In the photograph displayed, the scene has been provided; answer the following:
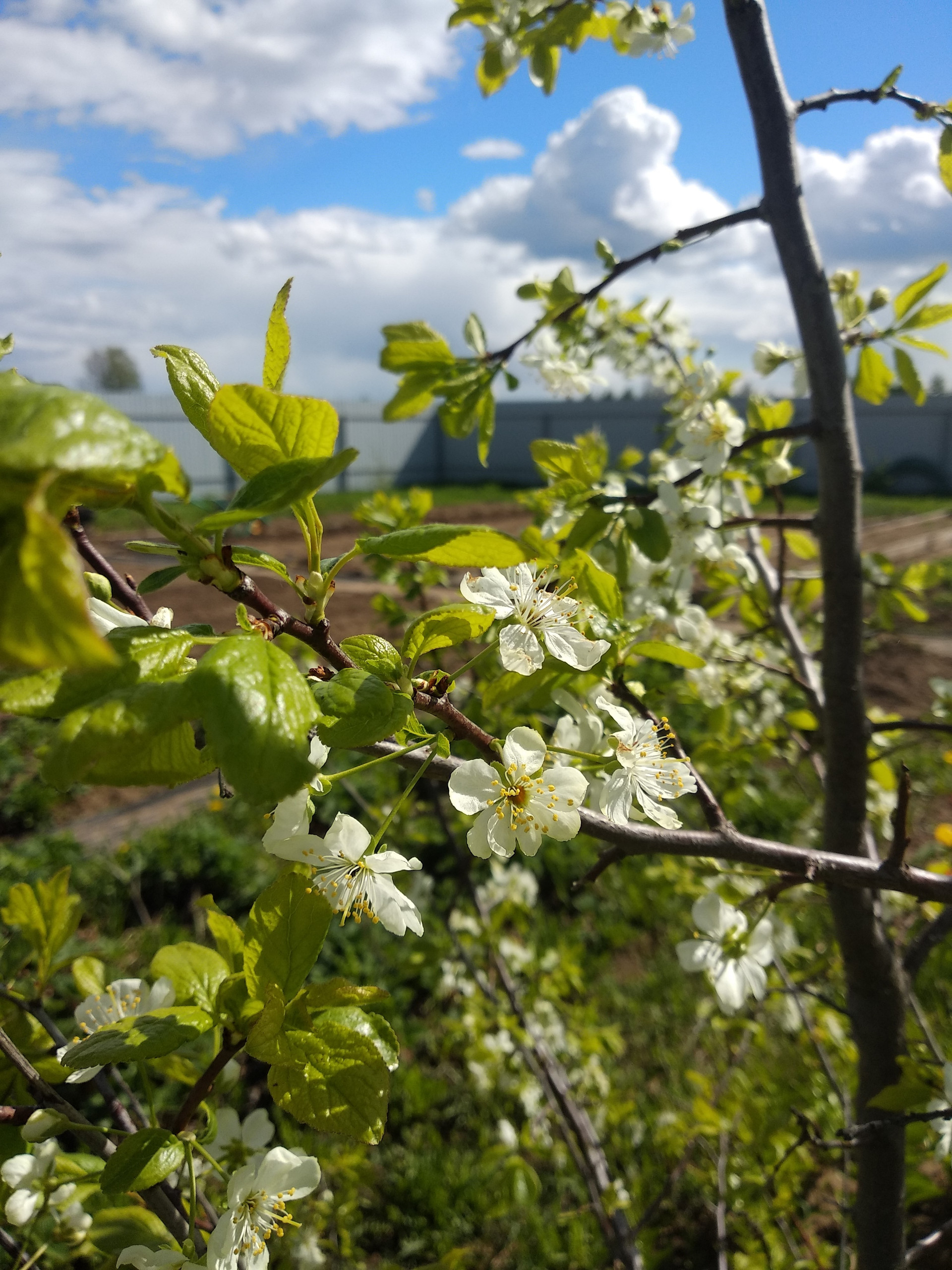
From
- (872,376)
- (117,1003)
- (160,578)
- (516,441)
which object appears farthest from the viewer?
(516,441)

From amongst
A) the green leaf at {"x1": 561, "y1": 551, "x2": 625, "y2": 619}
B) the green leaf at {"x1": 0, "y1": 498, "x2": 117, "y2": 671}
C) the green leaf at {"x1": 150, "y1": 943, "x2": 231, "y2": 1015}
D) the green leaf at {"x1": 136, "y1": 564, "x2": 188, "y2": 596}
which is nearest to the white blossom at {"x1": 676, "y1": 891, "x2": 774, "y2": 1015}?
the green leaf at {"x1": 561, "y1": 551, "x2": 625, "y2": 619}

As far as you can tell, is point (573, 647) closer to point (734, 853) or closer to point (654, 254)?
point (734, 853)

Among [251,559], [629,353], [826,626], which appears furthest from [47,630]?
[629,353]

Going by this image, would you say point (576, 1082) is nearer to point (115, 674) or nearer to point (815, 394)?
point (815, 394)

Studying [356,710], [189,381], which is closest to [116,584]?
[189,381]

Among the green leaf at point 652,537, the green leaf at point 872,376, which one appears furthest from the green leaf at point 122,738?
the green leaf at point 872,376

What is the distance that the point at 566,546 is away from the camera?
1054mm

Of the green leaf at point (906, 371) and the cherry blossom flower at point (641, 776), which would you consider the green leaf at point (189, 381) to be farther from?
the green leaf at point (906, 371)

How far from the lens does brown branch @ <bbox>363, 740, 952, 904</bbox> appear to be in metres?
0.73

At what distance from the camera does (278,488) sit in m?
0.44

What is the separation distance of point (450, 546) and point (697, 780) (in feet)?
1.50

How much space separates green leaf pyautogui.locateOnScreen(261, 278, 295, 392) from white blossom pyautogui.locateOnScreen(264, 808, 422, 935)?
0.32m

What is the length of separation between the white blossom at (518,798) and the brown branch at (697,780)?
0.54 ft

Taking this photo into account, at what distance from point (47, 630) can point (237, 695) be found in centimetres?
11
